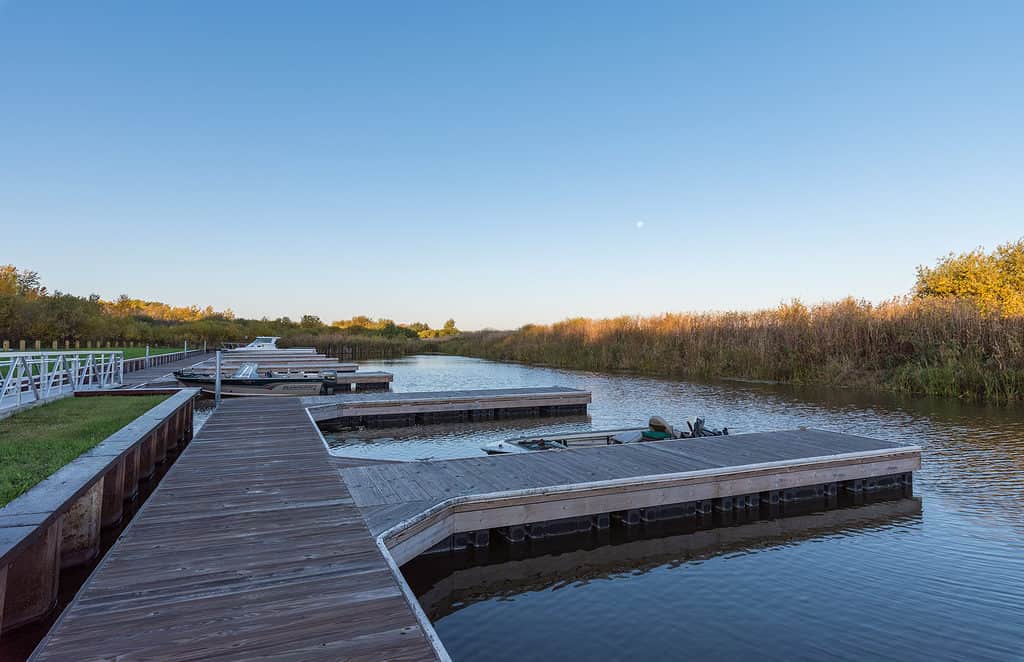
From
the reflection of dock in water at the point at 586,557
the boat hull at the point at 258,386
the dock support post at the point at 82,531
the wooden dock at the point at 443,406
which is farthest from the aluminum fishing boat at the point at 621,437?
the boat hull at the point at 258,386

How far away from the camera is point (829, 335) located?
72.7 ft

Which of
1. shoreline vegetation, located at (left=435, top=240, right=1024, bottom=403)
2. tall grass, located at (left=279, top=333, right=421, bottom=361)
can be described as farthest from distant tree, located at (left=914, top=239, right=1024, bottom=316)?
tall grass, located at (left=279, top=333, right=421, bottom=361)

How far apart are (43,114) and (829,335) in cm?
3074

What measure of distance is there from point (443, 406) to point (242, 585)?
11979 millimetres

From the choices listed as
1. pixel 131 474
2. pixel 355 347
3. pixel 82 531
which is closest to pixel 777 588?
pixel 82 531

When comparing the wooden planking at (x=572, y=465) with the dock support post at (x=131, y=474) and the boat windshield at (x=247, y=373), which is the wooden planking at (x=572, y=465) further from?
the boat windshield at (x=247, y=373)

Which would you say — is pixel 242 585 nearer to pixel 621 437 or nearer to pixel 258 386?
pixel 621 437

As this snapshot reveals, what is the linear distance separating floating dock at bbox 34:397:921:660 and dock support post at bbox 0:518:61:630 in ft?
2.07

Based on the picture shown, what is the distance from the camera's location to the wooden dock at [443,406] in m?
14.1

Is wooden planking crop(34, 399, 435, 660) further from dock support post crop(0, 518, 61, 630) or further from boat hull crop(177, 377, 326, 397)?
boat hull crop(177, 377, 326, 397)

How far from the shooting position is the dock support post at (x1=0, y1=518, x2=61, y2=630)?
13.0 ft

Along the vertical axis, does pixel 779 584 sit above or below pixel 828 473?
below

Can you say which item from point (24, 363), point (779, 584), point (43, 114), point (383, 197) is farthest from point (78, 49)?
point (779, 584)

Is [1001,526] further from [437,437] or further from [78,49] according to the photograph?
[78,49]
